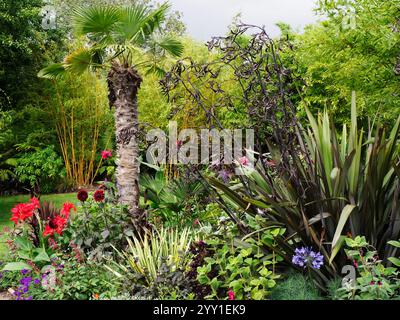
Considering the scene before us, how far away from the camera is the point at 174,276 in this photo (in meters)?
3.33

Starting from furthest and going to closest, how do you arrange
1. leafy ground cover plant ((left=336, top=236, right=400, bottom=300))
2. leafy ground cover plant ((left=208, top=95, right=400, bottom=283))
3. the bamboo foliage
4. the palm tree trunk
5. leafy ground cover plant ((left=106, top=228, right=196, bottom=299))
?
the bamboo foliage < the palm tree trunk < leafy ground cover plant ((left=106, top=228, right=196, bottom=299)) < leafy ground cover plant ((left=208, top=95, right=400, bottom=283)) < leafy ground cover plant ((left=336, top=236, right=400, bottom=300))

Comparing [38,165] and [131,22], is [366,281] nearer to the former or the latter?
[131,22]

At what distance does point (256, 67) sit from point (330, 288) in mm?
1487

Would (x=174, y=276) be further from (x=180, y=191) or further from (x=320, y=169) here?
(x=180, y=191)

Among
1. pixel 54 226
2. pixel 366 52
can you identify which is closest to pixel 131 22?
pixel 366 52

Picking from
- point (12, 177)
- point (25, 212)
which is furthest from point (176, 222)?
point (12, 177)

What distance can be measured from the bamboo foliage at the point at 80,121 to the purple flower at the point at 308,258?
958 cm

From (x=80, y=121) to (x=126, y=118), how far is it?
5733mm

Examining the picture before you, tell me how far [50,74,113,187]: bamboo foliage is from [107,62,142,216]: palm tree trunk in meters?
5.35

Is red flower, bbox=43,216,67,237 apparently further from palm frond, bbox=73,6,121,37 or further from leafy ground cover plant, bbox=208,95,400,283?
palm frond, bbox=73,6,121,37

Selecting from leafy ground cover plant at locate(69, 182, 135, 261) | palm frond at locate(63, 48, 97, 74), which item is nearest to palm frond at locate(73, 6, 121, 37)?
palm frond at locate(63, 48, 97, 74)

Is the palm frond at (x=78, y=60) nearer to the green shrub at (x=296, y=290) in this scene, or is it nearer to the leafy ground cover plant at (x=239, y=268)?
the leafy ground cover plant at (x=239, y=268)

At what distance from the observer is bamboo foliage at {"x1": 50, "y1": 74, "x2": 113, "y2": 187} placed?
1209 centimetres

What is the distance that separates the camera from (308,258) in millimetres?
2992
